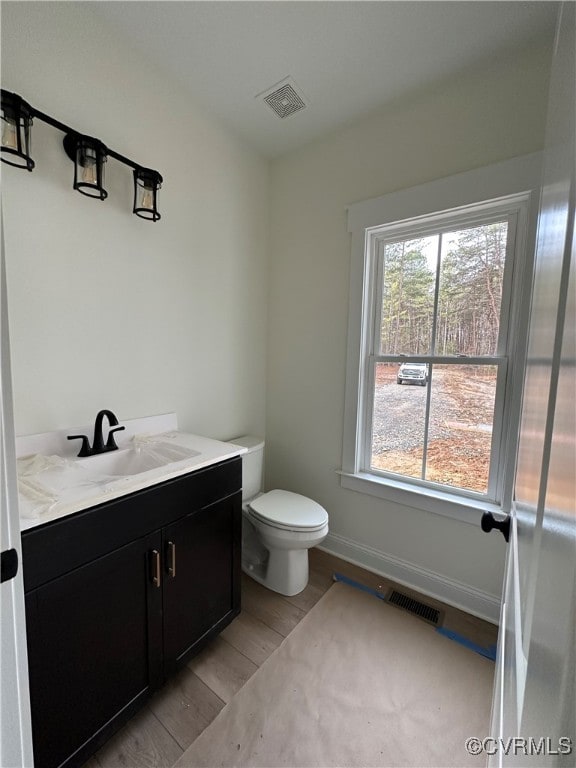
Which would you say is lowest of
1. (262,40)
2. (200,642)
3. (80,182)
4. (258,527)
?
(200,642)

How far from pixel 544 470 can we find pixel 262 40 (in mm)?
1922

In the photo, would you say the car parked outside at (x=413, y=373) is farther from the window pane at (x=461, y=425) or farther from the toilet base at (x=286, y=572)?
the toilet base at (x=286, y=572)

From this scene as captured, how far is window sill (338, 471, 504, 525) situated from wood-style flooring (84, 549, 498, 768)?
1.62ft

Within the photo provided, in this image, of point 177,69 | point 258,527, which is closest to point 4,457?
point 258,527

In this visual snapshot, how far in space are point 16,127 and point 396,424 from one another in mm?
2074

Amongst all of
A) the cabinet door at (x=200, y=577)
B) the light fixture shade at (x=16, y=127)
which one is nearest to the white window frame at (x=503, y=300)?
the cabinet door at (x=200, y=577)

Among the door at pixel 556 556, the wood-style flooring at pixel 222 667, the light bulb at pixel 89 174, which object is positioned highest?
the light bulb at pixel 89 174

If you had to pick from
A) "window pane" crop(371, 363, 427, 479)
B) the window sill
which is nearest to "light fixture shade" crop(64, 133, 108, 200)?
"window pane" crop(371, 363, 427, 479)

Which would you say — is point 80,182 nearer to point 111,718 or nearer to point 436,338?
point 436,338

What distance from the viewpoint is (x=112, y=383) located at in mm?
1483

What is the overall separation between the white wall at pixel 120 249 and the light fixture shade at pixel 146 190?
0.07 metres

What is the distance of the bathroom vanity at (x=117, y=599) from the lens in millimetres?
854

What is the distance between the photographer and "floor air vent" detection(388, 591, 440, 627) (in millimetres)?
1604

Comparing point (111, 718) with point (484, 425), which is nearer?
point (111, 718)
